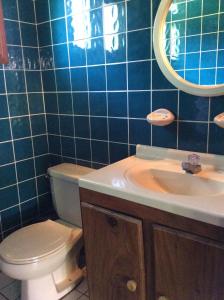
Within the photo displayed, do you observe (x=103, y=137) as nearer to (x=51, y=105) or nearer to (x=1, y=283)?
(x=51, y=105)

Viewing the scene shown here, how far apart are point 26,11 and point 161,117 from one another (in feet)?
3.95

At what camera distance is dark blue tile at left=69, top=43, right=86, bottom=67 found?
5.37ft

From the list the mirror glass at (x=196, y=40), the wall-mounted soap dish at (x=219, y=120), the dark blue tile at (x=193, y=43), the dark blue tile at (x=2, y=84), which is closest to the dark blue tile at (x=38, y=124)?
the dark blue tile at (x=2, y=84)

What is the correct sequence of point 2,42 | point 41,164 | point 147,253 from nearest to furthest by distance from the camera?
point 147,253, point 2,42, point 41,164

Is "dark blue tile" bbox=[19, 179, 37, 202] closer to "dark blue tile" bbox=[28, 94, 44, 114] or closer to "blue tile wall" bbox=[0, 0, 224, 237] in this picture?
"blue tile wall" bbox=[0, 0, 224, 237]

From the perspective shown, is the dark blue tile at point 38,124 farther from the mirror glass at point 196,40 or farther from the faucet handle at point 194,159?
the faucet handle at point 194,159

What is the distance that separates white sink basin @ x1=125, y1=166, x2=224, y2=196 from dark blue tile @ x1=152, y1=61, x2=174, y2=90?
43 centimetres

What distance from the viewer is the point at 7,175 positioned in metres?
1.82

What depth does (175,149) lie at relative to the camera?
1396 millimetres

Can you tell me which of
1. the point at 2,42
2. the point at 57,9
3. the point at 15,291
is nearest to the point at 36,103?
the point at 2,42

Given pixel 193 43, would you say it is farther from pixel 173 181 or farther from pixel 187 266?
pixel 187 266

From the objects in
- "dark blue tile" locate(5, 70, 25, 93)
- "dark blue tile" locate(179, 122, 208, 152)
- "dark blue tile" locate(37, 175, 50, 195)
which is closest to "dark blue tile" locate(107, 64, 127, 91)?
"dark blue tile" locate(179, 122, 208, 152)

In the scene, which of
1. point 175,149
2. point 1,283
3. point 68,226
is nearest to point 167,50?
point 175,149

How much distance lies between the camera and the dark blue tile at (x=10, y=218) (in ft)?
6.03
